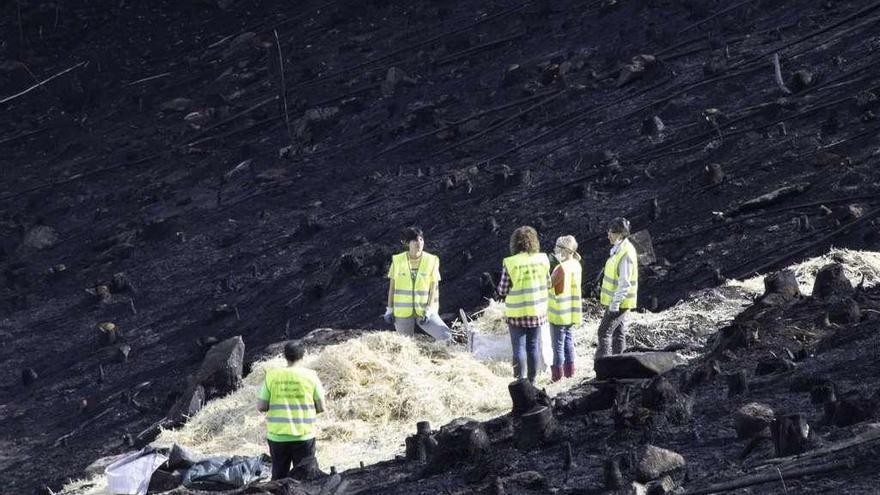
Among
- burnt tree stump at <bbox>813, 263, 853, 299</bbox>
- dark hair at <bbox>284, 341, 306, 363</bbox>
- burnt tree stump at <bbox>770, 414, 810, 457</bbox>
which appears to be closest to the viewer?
burnt tree stump at <bbox>770, 414, 810, 457</bbox>

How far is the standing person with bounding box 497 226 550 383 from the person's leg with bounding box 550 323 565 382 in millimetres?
186

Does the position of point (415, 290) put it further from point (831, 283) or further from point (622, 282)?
point (831, 283)

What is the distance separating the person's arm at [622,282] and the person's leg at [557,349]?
1.91 ft

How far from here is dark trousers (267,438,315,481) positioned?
11.5 metres

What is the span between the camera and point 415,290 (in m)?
14.7

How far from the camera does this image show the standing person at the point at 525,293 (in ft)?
43.5

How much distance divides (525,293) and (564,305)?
47 centimetres

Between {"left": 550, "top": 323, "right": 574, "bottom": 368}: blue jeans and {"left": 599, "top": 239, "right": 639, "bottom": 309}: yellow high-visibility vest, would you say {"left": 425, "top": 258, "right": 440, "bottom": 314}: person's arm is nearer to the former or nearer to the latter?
{"left": 550, "top": 323, "right": 574, "bottom": 368}: blue jeans

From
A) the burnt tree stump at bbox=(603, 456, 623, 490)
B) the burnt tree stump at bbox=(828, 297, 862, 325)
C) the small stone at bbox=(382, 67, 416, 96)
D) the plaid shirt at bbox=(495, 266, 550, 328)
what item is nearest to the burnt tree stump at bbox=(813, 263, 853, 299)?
the burnt tree stump at bbox=(828, 297, 862, 325)

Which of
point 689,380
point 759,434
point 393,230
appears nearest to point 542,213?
point 393,230

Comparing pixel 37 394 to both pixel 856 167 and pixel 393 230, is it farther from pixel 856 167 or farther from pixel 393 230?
pixel 856 167

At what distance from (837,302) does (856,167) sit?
6.12 metres

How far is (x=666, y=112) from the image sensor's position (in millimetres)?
22453

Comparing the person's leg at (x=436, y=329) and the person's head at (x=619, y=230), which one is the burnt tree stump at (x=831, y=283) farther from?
the person's leg at (x=436, y=329)
